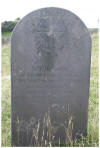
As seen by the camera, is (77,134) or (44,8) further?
(77,134)

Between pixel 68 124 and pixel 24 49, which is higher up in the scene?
pixel 24 49

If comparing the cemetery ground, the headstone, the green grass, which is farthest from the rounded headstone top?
the green grass

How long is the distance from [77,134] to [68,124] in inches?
9.7

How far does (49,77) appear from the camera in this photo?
13.1 ft

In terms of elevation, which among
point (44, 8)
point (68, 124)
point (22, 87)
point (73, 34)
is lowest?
point (68, 124)

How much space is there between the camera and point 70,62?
4000 millimetres

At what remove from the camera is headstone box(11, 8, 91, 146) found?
3879mm

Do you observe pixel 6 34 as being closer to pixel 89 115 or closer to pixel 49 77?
pixel 89 115

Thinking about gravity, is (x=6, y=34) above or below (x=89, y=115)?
above

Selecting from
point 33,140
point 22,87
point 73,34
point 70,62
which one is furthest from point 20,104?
point 73,34

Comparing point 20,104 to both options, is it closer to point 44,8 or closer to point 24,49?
point 24,49

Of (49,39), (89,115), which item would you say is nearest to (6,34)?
(89,115)

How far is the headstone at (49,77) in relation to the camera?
3.88 metres

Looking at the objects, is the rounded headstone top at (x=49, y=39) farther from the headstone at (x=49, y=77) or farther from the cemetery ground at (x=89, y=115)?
the cemetery ground at (x=89, y=115)
